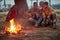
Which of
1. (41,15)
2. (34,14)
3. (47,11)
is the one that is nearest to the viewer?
(47,11)

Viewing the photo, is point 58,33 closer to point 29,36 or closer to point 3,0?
point 29,36

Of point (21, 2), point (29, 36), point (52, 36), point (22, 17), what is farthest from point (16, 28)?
point (21, 2)

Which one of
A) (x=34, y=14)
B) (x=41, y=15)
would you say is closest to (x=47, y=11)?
(x=41, y=15)

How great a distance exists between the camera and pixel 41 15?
9.31 meters

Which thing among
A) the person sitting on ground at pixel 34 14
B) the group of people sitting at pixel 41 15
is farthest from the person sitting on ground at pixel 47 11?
the person sitting on ground at pixel 34 14

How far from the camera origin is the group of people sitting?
9070 mm

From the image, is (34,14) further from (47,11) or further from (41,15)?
(47,11)

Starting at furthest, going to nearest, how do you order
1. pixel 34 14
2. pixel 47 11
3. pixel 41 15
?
pixel 34 14, pixel 41 15, pixel 47 11

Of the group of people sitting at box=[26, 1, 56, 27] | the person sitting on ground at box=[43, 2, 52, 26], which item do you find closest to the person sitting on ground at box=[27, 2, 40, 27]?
the group of people sitting at box=[26, 1, 56, 27]

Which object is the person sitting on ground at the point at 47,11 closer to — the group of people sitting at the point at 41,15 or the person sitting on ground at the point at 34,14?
the group of people sitting at the point at 41,15

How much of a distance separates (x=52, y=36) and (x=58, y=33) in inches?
23.8

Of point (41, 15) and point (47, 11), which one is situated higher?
point (47, 11)

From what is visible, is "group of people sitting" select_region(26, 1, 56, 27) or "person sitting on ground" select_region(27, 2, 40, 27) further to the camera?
"person sitting on ground" select_region(27, 2, 40, 27)

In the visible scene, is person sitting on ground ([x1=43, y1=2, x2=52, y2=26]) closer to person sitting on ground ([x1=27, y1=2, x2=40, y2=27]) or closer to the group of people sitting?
the group of people sitting
